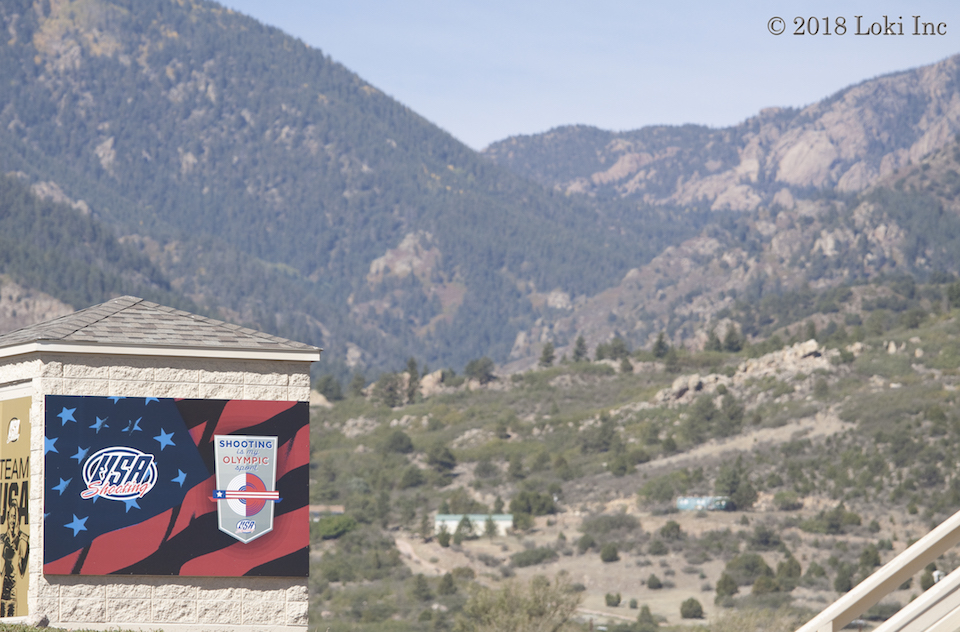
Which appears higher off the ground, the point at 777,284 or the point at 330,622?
the point at 777,284

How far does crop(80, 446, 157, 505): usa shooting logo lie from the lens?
1573 centimetres

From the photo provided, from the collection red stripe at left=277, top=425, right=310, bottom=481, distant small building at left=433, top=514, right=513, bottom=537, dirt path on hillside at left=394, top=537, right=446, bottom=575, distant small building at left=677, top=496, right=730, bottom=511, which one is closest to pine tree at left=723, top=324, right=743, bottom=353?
distant small building at left=677, top=496, right=730, bottom=511

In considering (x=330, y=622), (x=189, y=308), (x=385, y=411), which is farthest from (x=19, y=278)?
(x=330, y=622)

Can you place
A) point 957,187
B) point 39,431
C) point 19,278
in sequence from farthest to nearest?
point 957,187
point 19,278
point 39,431

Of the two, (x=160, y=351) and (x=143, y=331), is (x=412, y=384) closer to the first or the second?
(x=143, y=331)

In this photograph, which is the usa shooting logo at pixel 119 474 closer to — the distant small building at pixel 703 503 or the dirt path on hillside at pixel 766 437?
the distant small building at pixel 703 503

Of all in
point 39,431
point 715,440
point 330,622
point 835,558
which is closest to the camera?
point 39,431

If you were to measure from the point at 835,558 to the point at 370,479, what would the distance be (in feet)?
125

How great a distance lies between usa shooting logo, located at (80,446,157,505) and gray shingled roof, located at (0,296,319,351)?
4.85 ft

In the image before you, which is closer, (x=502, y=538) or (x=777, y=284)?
(x=502, y=538)

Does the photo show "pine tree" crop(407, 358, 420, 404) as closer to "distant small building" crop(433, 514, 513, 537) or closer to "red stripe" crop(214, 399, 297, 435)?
"distant small building" crop(433, 514, 513, 537)

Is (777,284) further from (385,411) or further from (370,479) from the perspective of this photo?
(370,479)

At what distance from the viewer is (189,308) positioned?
195 metres

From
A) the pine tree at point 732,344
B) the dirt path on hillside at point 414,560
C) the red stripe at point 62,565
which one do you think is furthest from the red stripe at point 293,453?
the pine tree at point 732,344
